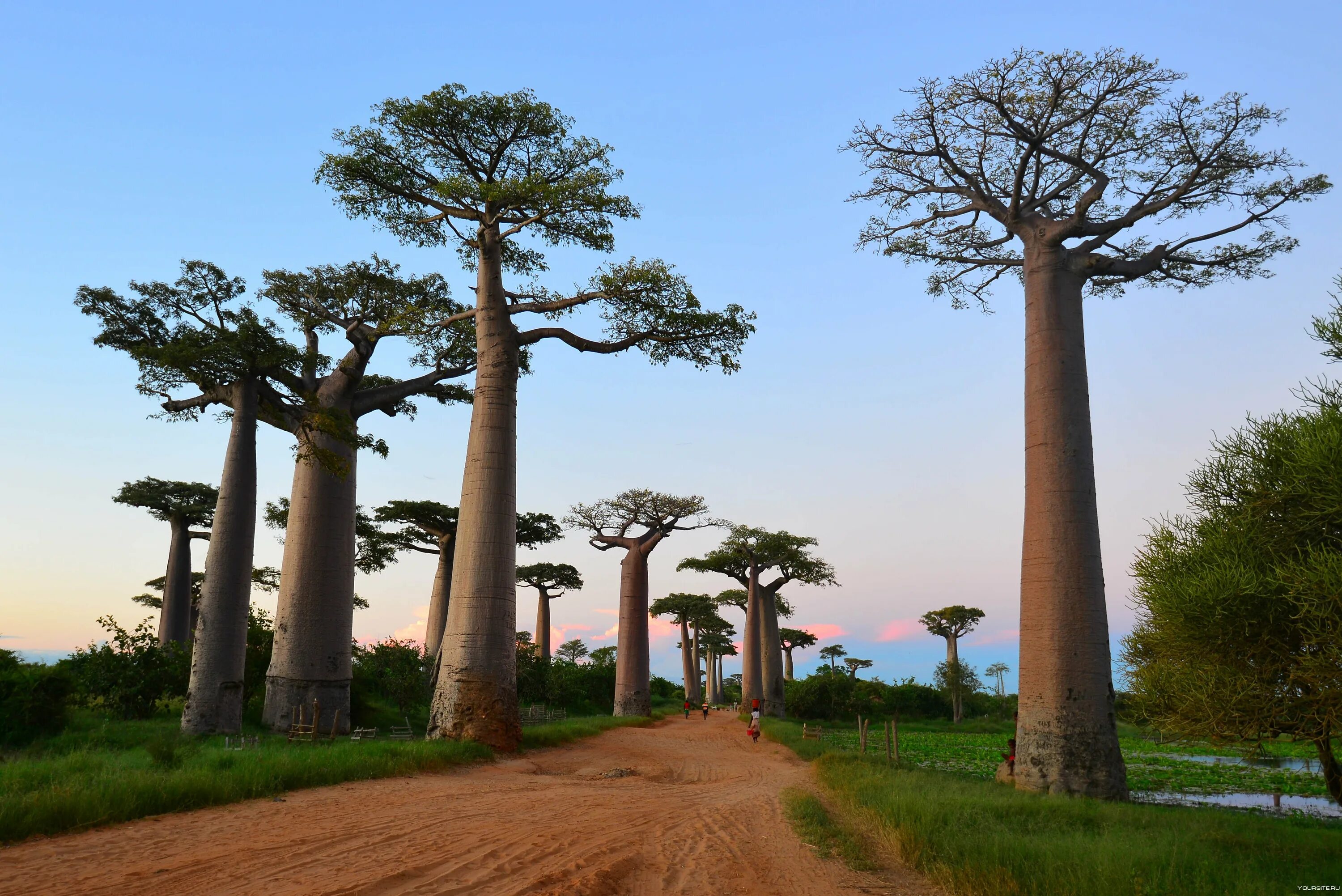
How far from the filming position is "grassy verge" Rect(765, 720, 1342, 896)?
5.26 meters

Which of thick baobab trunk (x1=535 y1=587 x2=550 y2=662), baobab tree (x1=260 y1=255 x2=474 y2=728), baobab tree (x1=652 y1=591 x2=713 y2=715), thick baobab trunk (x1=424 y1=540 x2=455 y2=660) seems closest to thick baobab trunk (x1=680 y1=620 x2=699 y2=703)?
baobab tree (x1=652 y1=591 x2=713 y2=715)

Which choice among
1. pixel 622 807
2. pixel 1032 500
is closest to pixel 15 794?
pixel 622 807

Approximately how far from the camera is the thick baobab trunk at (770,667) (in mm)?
32906

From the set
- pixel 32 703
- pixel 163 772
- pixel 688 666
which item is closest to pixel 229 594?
pixel 32 703

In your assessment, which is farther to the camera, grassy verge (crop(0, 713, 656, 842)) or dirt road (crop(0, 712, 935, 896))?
grassy verge (crop(0, 713, 656, 842))

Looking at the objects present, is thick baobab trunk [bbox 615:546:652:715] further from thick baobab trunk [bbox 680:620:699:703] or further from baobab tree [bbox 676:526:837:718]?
thick baobab trunk [bbox 680:620:699:703]

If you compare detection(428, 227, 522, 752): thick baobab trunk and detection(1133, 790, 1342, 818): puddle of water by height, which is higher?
detection(428, 227, 522, 752): thick baobab trunk

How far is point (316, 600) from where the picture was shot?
1662 centimetres

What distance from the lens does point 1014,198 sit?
1253cm

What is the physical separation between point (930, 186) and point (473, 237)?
8802 millimetres

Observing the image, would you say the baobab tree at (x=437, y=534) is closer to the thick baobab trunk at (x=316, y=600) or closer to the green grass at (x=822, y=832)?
the thick baobab trunk at (x=316, y=600)

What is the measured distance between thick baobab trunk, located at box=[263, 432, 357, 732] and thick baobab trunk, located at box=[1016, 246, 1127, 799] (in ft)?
42.5

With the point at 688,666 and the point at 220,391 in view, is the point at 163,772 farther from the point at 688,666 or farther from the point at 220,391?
the point at 688,666

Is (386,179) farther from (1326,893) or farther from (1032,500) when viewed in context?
(1326,893)
